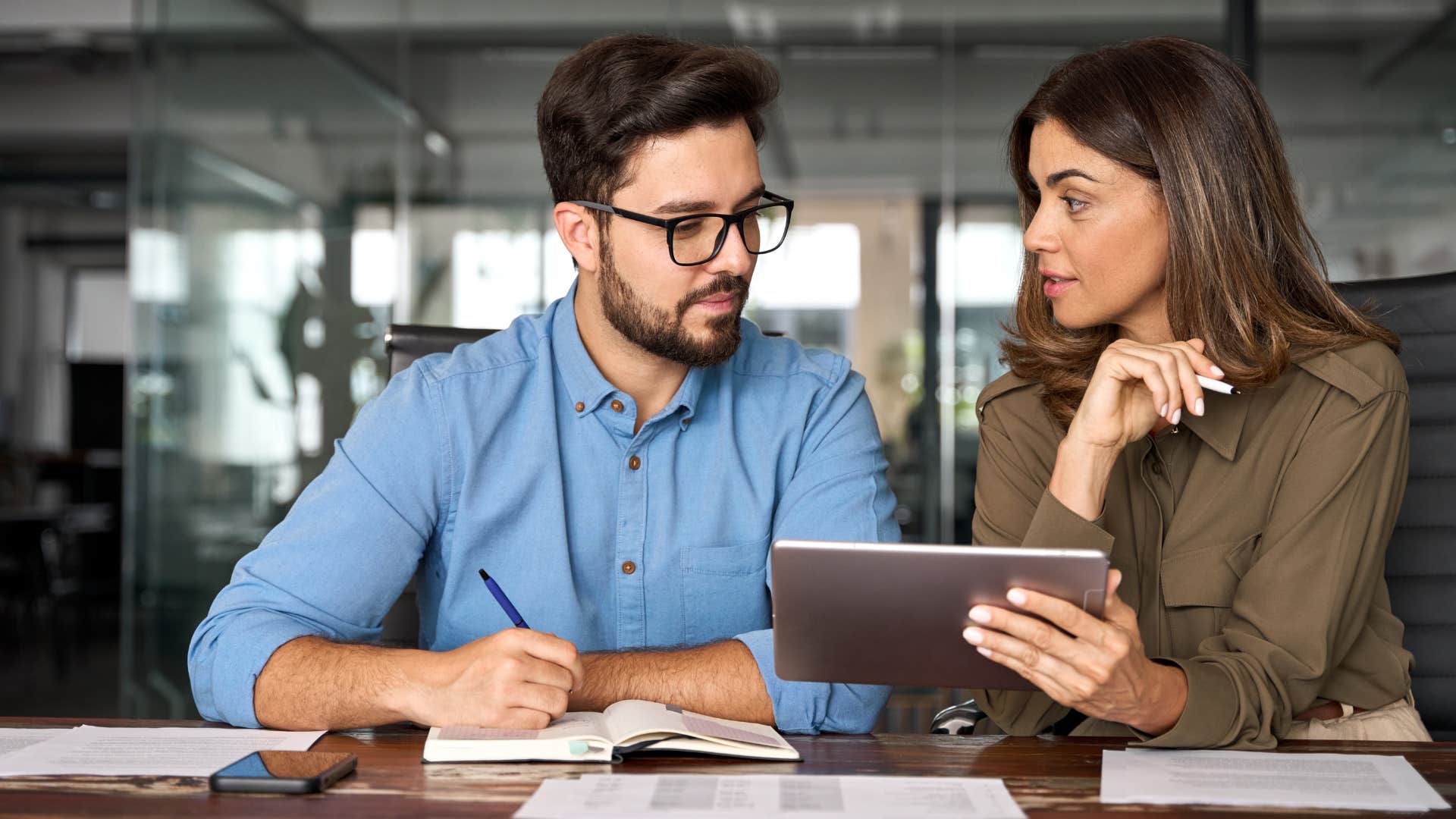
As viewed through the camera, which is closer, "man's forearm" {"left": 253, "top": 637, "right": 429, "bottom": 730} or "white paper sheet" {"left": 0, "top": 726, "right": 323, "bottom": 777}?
"white paper sheet" {"left": 0, "top": 726, "right": 323, "bottom": 777}

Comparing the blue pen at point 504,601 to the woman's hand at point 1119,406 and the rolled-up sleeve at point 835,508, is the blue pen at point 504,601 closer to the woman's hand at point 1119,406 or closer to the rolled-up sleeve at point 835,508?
the rolled-up sleeve at point 835,508

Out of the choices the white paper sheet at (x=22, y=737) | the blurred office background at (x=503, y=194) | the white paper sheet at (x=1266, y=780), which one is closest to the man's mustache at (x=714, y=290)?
the white paper sheet at (x=1266, y=780)

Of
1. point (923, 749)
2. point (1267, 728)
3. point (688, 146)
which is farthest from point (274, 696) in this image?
point (1267, 728)

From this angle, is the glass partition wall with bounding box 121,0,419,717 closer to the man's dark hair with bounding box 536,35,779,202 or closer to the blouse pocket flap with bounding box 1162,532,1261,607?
the man's dark hair with bounding box 536,35,779,202

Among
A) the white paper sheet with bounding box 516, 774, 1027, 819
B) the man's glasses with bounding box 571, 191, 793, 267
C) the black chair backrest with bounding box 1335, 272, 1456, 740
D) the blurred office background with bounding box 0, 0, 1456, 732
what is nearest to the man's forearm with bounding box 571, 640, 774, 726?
the white paper sheet with bounding box 516, 774, 1027, 819

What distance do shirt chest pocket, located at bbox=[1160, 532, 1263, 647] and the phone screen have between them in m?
0.99

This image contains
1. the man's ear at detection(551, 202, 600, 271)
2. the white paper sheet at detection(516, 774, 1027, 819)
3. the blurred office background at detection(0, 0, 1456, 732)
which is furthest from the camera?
the blurred office background at detection(0, 0, 1456, 732)

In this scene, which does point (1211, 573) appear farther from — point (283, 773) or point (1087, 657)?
point (283, 773)

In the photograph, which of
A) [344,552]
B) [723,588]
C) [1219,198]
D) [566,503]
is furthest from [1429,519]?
[344,552]

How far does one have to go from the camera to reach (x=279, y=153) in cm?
412

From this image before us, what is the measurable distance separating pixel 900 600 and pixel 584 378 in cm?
72

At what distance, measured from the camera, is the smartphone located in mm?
1071

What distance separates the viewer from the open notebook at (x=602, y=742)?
3.84ft

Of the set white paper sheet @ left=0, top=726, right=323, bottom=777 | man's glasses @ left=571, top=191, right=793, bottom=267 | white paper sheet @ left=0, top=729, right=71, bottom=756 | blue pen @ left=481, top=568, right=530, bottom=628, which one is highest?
man's glasses @ left=571, top=191, right=793, bottom=267
